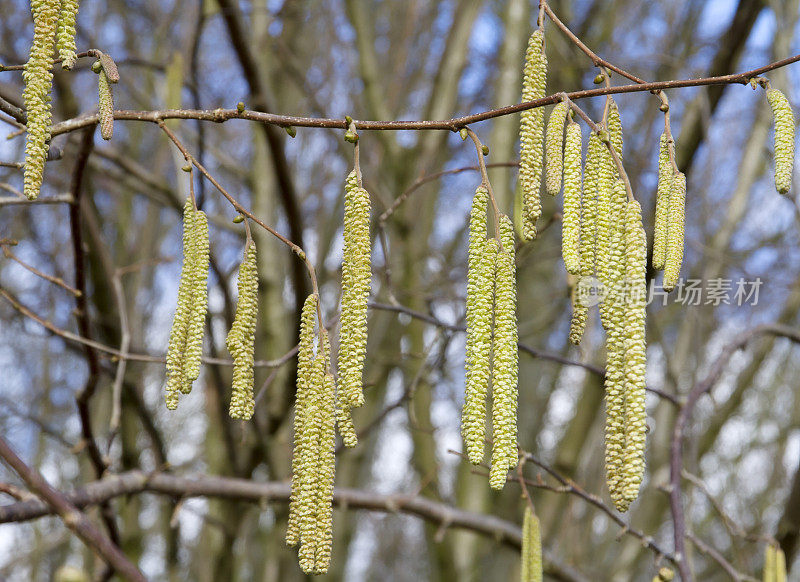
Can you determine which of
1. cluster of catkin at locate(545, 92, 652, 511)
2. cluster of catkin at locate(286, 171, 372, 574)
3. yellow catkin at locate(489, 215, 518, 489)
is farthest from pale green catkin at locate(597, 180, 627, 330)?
cluster of catkin at locate(286, 171, 372, 574)

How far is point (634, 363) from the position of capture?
3.87ft

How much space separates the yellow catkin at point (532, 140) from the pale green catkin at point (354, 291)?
24cm

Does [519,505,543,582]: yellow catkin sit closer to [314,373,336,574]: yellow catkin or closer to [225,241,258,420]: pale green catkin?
[314,373,336,574]: yellow catkin

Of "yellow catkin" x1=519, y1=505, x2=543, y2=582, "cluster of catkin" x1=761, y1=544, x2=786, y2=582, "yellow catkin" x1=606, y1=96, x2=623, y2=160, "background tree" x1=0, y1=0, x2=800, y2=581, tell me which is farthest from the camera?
"background tree" x1=0, y1=0, x2=800, y2=581

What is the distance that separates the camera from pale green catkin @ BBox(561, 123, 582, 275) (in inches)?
48.3

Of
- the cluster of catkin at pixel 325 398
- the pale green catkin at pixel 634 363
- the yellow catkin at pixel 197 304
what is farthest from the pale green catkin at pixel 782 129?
the yellow catkin at pixel 197 304

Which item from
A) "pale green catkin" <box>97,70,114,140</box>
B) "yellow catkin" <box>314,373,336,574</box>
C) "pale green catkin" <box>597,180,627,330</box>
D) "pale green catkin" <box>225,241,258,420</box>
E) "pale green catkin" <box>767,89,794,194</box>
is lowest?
"yellow catkin" <box>314,373,336,574</box>

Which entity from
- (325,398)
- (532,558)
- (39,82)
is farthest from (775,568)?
(39,82)

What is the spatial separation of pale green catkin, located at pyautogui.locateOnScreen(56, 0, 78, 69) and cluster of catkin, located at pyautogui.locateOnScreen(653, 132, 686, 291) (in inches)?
34.8

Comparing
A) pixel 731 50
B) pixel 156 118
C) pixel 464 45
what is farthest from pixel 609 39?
pixel 156 118

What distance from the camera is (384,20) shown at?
6059mm

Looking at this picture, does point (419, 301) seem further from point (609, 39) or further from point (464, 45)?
point (609, 39)

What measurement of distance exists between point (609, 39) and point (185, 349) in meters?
3.81

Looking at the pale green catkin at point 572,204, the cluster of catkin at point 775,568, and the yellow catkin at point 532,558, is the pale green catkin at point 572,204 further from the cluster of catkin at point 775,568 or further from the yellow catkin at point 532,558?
the cluster of catkin at point 775,568
